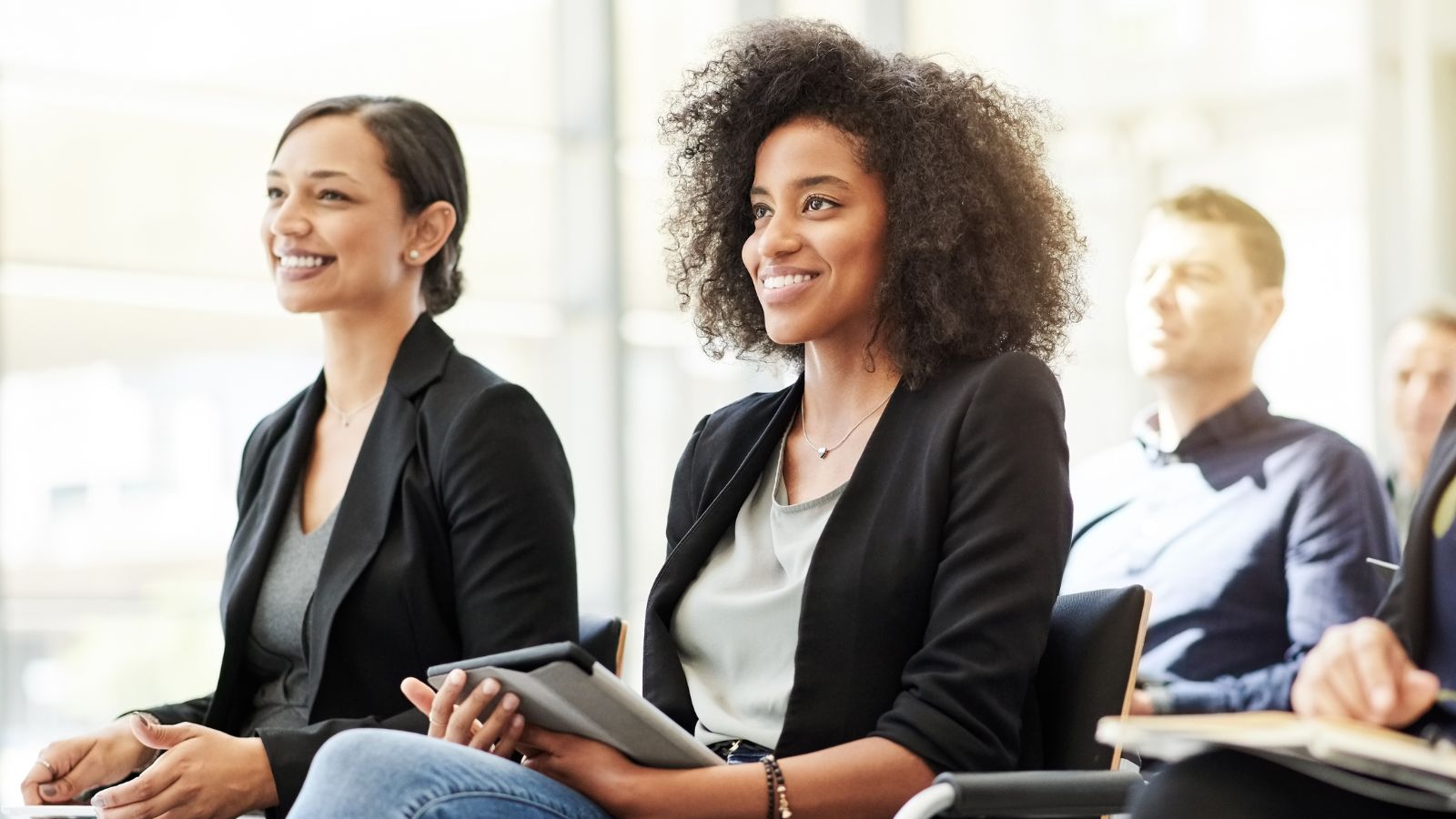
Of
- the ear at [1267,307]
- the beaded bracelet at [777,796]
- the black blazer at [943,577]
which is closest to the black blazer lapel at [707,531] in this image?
the black blazer at [943,577]

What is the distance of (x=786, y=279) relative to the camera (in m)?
2.10

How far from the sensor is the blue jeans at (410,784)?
1569mm

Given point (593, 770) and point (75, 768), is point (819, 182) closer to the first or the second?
point (593, 770)

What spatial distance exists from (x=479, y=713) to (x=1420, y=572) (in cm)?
96

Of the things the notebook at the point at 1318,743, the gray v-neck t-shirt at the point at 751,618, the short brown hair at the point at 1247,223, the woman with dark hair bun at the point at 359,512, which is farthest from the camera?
the short brown hair at the point at 1247,223

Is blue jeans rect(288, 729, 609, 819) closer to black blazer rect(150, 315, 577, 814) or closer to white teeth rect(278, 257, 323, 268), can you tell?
black blazer rect(150, 315, 577, 814)

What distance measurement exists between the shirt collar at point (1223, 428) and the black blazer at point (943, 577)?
1.34 m

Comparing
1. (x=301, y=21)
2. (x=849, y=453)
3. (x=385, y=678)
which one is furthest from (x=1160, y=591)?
(x=301, y=21)

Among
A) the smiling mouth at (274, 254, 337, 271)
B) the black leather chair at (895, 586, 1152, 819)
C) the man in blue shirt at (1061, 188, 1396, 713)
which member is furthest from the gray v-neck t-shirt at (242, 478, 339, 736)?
the man in blue shirt at (1061, 188, 1396, 713)

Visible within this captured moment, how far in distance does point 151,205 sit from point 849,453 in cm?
325

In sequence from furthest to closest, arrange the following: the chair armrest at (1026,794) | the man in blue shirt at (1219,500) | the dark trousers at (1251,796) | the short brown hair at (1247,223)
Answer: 1. the short brown hair at (1247,223)
2. the man in blue shirt at (1219,500)
3. the chair armrest at (1026,794)
4. the dark trousers at (1251,796)

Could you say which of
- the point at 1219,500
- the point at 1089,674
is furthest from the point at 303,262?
the point at 1219,500

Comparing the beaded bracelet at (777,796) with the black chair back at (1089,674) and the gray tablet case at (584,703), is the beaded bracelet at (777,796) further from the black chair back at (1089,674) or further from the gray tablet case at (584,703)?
the black chair back at (1089,674)

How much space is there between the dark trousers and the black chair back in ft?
0.96
